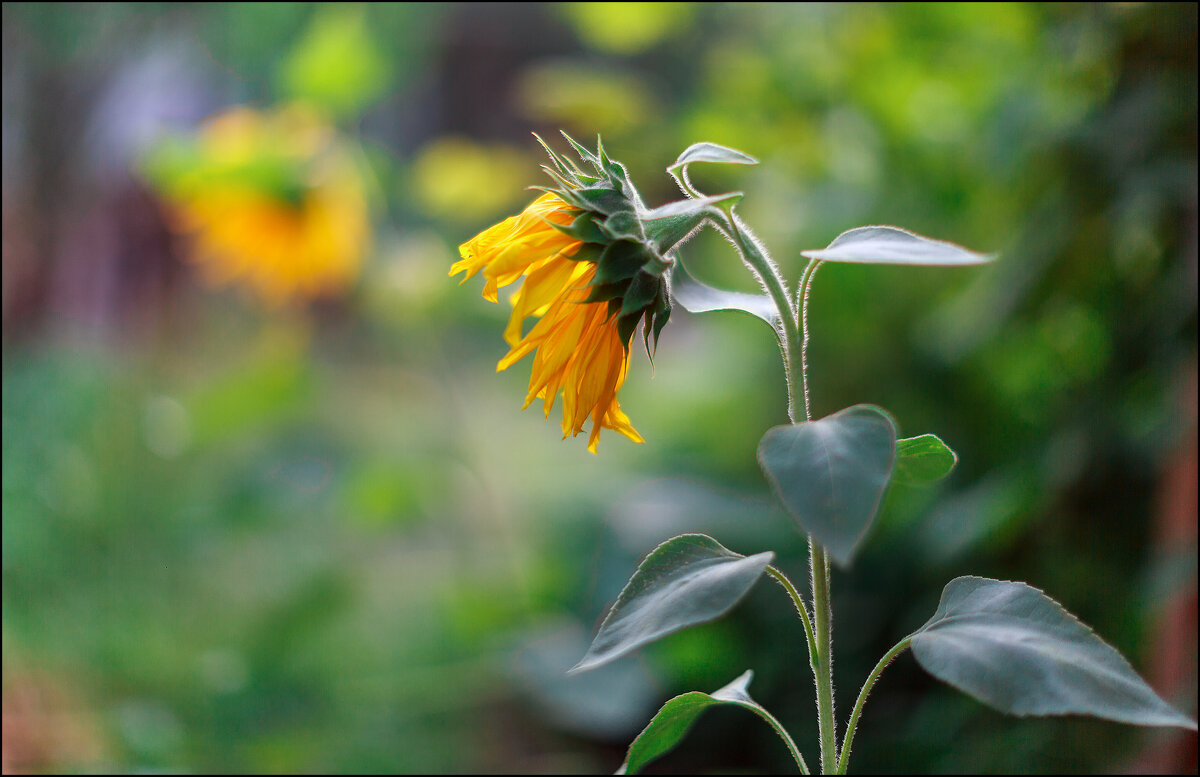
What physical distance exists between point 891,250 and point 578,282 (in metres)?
0.09

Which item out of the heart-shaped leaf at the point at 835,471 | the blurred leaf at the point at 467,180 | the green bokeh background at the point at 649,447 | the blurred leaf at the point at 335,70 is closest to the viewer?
the heart-shaped leaf at the point at 835,471

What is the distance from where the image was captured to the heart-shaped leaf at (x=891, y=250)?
0.65ft

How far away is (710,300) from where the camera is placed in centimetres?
27

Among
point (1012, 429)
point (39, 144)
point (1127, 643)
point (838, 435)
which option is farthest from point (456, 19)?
point (838, 435)

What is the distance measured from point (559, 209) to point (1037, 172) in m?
0.62

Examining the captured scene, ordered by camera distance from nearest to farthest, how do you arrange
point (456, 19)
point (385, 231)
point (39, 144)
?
point (385, 231), point (39, 144), point (456, 19)

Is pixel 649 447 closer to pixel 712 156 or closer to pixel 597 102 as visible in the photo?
pixel 597 102

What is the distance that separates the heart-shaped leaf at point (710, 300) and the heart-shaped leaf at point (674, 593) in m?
0.07

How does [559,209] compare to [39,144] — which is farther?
[39,144]

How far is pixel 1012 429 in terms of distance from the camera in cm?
80

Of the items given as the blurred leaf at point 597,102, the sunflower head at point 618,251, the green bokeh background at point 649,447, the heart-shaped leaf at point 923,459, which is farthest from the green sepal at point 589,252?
the blurred leaf at point 597,102

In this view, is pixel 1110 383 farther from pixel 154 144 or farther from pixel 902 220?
pixel 154 144

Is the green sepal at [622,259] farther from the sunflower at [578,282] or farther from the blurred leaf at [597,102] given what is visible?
the blurred leaf at [597,102]

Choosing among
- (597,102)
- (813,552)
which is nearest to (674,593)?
(813,552)
